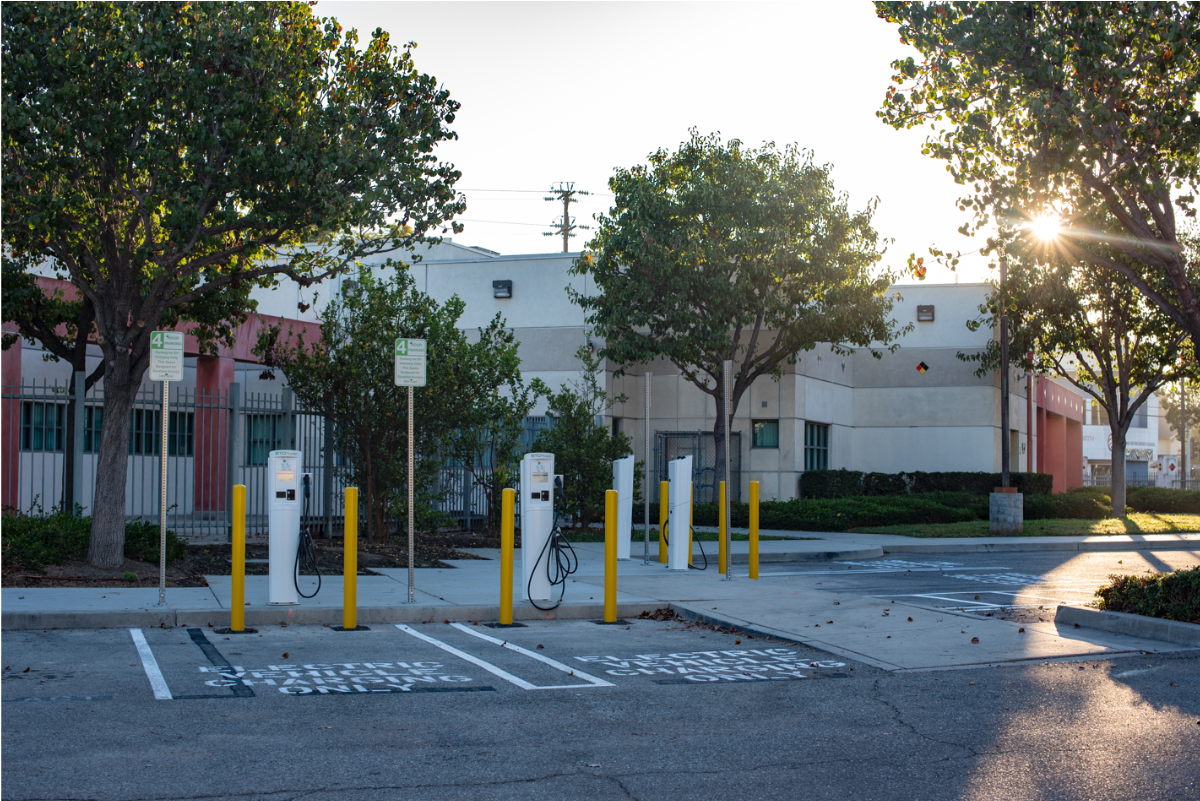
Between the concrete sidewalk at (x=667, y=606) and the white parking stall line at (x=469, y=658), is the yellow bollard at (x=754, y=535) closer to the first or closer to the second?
the concrete sidewalk at (x=667, y=606)

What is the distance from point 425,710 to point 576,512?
15.8m

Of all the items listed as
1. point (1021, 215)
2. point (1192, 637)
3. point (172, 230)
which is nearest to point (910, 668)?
point (1192, 637)

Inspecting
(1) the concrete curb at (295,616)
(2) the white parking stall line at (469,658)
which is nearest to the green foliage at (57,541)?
(1) the concrete curb at (295,616)

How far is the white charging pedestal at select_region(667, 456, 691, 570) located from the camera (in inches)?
615

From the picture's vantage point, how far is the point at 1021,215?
1357cm

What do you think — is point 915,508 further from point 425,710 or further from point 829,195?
point 425,710

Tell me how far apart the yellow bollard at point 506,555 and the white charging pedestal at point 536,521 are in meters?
0.48

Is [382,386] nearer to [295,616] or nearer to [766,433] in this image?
[295,616]

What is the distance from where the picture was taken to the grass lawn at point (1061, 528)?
24.3 metres

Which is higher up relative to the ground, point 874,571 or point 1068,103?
point 1068,103

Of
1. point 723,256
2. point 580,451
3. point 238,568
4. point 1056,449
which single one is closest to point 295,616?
point 238,568

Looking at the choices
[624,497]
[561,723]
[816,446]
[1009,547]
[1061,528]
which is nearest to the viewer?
[561,723]

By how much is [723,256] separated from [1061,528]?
10087 mm

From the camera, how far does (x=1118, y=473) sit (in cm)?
3067
